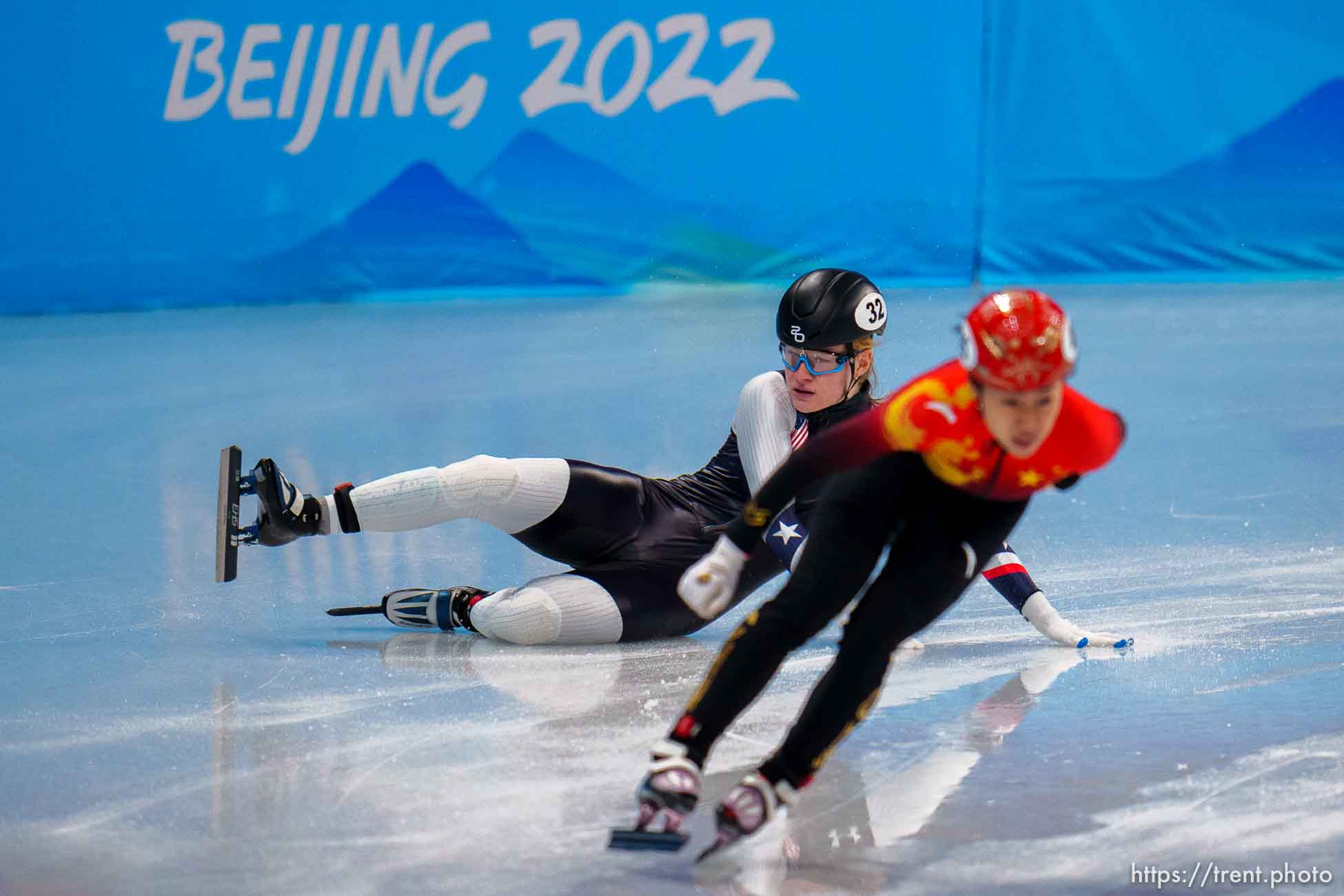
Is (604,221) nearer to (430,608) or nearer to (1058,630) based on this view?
(430,608)

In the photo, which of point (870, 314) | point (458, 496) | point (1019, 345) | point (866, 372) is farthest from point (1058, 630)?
point (1019, 345)

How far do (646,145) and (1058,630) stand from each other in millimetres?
7738

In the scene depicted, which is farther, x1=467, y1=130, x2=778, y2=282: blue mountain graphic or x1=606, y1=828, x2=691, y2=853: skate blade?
Result: x1=467, y1=130, x2=778, y2=282: blue mountain graphic

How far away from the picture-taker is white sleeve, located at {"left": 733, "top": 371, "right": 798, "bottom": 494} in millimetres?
4293

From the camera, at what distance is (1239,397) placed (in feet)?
25.3

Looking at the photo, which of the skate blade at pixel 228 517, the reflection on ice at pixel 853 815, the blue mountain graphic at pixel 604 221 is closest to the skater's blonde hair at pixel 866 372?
the reflection on ice at pixel 853 815

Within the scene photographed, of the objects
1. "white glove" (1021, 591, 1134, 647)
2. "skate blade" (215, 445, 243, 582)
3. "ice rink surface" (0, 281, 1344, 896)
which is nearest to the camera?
"ice rink surface" (0, 281, 1344, 896)

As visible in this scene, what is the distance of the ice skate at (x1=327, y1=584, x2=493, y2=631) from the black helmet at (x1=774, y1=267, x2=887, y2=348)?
1.13 metres

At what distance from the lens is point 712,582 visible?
285 centimetres

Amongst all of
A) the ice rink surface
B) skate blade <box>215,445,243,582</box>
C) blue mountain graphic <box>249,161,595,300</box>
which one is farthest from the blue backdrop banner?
skate blade <box>215,445,243,582</box>

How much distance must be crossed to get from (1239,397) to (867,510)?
5.37 meters

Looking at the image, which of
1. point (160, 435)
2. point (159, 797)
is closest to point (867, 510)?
point (159, 797)

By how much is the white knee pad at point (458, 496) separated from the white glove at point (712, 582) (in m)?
1.52

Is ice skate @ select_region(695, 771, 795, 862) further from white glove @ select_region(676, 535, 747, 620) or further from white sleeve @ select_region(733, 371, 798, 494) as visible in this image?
white sleeve @ select_region(733, 371, 798, 494)
